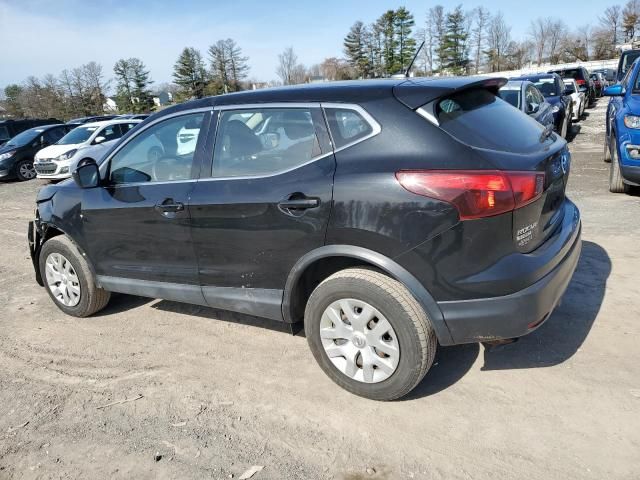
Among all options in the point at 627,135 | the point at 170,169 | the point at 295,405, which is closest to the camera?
the point at 295,405

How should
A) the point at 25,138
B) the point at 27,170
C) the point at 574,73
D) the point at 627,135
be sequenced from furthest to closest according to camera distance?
the point at 574,73 < the point at 25,138 < the point at 27,170 < the point at 627,135

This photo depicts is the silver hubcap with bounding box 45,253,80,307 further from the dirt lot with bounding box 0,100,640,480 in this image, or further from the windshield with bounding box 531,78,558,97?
the windshield with bounding box 531,78,558,97

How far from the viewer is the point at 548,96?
1268 cm

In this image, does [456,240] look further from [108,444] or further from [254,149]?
[108,444]

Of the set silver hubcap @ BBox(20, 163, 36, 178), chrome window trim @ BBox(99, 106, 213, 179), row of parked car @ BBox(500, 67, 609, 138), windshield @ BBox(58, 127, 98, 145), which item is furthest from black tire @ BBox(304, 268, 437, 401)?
silver hubcap @ BBox(20, 163, 36, 178)

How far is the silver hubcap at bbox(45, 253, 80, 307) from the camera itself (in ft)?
14.7

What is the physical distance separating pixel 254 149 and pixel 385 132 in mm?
938

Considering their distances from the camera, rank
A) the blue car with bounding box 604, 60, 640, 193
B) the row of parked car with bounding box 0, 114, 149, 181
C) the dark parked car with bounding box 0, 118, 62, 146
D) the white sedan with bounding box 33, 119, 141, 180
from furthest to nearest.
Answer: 1. the dark parked car with bounding box 0, 118, 62, 146
2. the row of parked car with bounding box 0, 114, 149, 181
3. the white sedan with bounding box 33, 119, 141, 180
4. the blue car with bounding box 604, 60, 640, 193

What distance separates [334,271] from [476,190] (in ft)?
3.40

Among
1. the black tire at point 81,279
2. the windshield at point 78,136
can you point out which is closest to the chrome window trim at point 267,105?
the black tire at point 81,279

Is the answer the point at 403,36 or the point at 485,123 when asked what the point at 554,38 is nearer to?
the point at 403,36

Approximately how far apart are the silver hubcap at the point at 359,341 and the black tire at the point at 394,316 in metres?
0.03

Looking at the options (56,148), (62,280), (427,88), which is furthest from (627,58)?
(56,148)

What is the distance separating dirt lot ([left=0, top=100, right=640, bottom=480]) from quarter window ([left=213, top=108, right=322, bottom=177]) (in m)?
1.37
